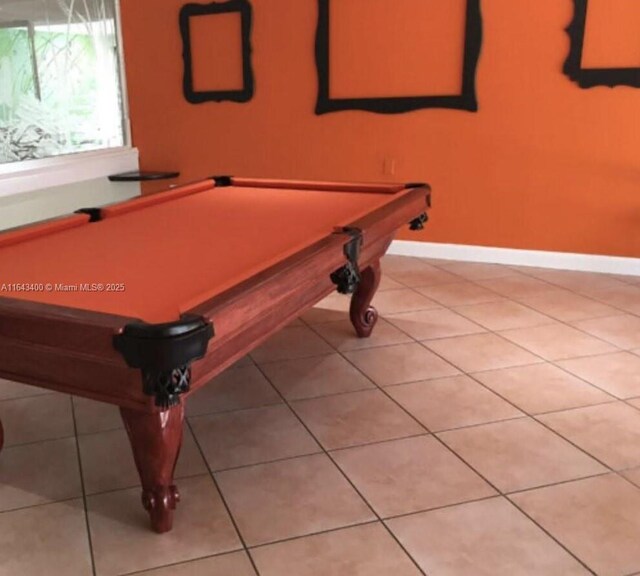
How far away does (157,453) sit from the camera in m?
1.71

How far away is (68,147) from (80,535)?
3.77 metres

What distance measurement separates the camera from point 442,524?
1.83m

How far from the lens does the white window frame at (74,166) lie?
4.39m

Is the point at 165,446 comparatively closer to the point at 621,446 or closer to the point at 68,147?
the point at 621,446

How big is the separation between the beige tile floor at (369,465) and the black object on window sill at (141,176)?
2.29 meters

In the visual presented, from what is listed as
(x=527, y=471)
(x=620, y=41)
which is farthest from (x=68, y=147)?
(x=527, y=471)

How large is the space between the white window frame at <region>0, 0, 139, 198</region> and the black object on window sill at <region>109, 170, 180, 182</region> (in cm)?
8

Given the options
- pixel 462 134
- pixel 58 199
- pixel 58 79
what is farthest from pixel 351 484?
pixel 58 79

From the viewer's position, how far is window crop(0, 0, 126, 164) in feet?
14.8

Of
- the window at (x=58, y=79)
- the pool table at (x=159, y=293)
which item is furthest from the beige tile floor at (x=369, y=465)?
the window at (x=58, y=79)

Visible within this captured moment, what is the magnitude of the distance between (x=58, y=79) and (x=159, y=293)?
3708 mm

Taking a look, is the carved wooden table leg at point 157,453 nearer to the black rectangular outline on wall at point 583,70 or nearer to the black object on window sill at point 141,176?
the black rectangular outline on wall at point 583,70

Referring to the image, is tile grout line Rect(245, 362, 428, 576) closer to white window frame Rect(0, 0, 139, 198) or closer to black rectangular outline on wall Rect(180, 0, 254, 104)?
white window frame Rect(0, 0, 139, 198)

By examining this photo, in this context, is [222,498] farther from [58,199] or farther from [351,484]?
[58,199]
